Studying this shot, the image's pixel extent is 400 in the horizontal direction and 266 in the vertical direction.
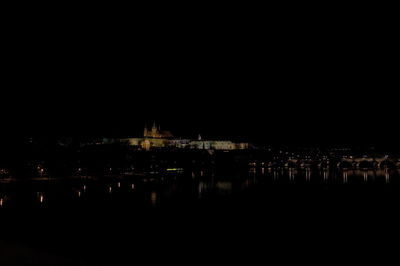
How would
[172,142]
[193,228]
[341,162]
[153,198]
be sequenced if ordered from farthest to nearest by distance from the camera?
[172,142] → [341,162] → [153,198] → [193,228]

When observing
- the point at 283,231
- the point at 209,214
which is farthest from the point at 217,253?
the point at 209,214

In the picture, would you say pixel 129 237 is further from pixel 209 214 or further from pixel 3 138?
pixel 3 138

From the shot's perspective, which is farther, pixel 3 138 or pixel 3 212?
pixel 3 138

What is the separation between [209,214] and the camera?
432 inches

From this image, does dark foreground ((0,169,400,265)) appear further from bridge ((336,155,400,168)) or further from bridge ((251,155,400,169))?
bridge ((336,155,400,168))

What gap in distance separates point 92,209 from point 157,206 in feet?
6.36

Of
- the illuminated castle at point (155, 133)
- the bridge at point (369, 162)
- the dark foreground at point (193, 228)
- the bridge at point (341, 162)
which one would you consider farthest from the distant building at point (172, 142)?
the dark foreground at point (193, 228)

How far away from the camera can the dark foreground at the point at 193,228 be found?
6.05 meters

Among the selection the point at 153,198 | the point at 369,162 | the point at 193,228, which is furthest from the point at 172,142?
the point at 193,228

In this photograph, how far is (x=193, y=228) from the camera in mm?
8734

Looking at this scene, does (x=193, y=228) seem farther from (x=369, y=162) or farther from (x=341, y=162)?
(x=369, y=162)

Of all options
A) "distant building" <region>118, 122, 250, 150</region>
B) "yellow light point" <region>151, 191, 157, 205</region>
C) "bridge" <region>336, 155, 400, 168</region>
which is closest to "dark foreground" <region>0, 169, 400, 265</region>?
"yellow light point" <region>151, 191, 157, 205</region>

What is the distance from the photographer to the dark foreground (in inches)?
238

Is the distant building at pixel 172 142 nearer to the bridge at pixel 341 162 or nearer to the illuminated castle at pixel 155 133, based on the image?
the illuminated castle at pixel 155 133
